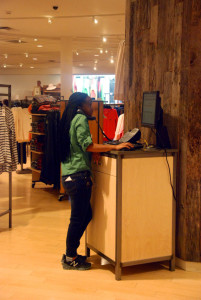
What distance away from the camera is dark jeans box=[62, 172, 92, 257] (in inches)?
140

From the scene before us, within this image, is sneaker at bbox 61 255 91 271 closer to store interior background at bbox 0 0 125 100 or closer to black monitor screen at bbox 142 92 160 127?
black monitor screen at bbox 142 92 160 127

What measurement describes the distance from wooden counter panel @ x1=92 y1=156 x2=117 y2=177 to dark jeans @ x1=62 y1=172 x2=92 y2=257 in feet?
0.46

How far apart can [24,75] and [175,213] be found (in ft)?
62.5

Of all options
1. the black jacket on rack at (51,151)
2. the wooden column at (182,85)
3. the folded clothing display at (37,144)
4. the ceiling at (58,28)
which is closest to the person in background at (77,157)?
the wooden column at (182,85)

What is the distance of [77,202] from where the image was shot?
11.8ft

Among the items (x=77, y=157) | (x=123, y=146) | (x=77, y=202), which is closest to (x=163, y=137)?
(x=123, y=146)

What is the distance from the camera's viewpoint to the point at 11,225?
5160 millimetres

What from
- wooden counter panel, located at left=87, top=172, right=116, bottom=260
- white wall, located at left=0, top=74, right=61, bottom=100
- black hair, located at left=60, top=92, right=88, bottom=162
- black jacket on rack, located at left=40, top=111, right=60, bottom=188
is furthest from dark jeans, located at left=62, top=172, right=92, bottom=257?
white wall, located at left=0, top=74, right=61, bottom=100

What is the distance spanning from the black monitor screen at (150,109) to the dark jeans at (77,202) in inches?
28.5

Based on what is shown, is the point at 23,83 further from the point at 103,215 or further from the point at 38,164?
the point at 103,215

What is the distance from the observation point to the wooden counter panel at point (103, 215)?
A: 3523 mm

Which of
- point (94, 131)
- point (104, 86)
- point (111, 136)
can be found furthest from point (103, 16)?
point (104, 86)

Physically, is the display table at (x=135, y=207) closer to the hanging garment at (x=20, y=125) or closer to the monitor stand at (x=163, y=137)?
the monitor stand at (x=163, y=137)

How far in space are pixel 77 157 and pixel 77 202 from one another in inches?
15.3
